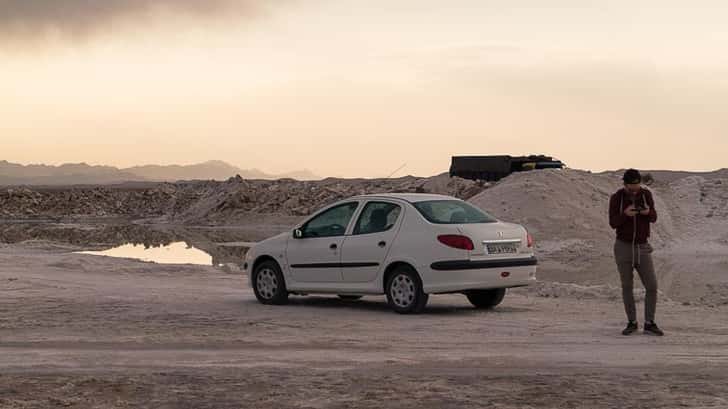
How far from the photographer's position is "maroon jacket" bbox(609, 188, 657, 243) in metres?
12.2

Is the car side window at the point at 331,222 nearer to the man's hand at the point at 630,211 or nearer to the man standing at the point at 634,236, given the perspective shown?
the man standing at the point at 634,236

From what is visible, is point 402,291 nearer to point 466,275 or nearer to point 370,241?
point 370,241

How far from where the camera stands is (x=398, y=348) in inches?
434

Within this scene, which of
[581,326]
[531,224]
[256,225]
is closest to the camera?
[581,326]

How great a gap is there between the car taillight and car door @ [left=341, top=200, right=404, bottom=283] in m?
0.86

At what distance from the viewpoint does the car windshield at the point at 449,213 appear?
14352mm

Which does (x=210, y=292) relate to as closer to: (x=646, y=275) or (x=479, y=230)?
(x=479, y=230)

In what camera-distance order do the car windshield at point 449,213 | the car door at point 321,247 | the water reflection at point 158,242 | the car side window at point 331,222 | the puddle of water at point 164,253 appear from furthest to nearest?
the water reflection at point 158,242 → the puddle of water at point 164,253 → the car side window at point 331,222 → the car door at point 321,247 → the car windshield at point 449,213

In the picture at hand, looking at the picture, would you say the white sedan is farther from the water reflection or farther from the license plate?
the water reflection

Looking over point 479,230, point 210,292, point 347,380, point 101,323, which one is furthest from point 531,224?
point 347,380

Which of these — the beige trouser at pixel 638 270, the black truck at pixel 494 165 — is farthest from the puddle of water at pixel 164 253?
the black truck at pixel 494 165

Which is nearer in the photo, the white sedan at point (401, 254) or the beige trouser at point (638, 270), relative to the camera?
the beige trouser at point (638, 270)

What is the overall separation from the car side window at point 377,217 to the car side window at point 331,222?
0.76ft

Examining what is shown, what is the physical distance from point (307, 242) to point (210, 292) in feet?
11.3
